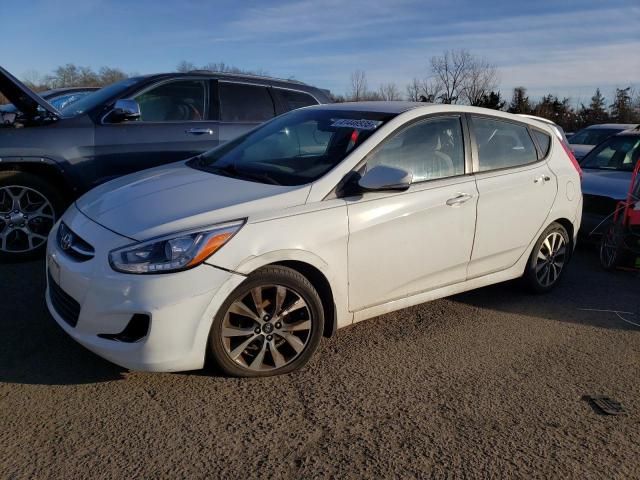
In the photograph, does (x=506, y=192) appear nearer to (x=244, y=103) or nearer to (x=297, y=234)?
(x=297, y=234)

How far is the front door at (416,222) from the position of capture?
3.62 metres

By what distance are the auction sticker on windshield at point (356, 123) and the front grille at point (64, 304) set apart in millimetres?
Result: 2126

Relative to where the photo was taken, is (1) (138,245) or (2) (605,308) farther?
(2) (605,308)

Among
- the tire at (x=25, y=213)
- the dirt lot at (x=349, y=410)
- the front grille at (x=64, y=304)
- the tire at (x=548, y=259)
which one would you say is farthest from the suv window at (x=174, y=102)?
the tire at (x=548, y=259)

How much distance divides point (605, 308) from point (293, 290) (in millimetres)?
3098

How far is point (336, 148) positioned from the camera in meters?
3.87

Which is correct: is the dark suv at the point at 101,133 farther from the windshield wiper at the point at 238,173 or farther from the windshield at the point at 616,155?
the windshield at the point at 616,155

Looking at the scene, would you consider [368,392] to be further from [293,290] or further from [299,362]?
[293,290]

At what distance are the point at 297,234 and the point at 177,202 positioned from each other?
29.5 inches

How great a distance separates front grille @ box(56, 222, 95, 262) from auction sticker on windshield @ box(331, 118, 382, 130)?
1909mm

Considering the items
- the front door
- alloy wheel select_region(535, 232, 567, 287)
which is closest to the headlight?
the front door

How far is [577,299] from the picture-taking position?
5133 millimetres

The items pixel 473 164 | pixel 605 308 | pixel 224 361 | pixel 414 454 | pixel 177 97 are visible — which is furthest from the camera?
pixel 177 97

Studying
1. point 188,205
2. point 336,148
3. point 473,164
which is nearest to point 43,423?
point 188,205
